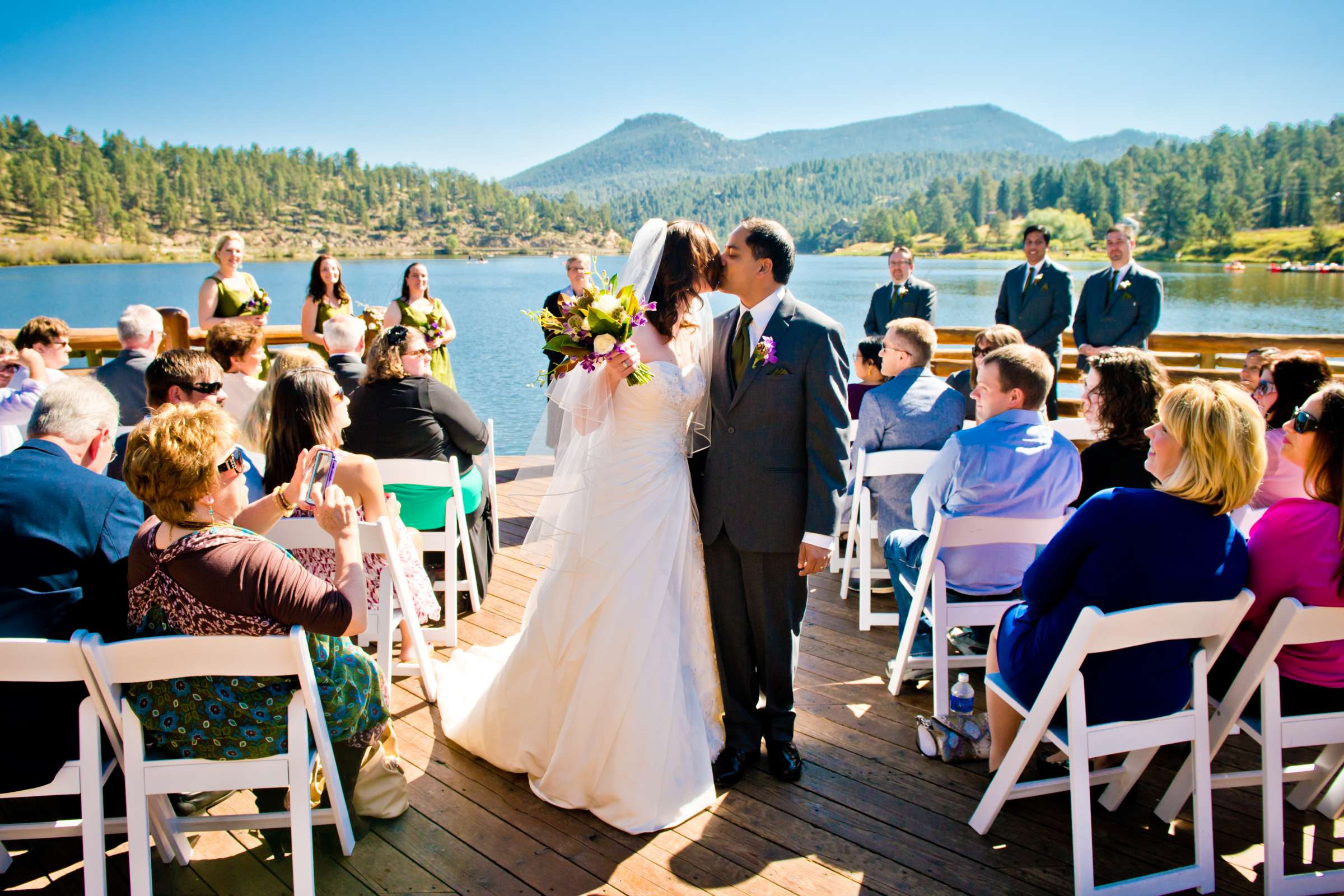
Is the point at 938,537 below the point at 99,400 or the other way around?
below

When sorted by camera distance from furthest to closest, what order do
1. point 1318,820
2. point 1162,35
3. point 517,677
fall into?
point 1162,35
point 517,677
point 1318,820

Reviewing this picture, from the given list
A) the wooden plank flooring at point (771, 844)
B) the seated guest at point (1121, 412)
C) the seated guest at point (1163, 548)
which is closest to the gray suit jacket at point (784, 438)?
the seated guest at point (1163, 548)

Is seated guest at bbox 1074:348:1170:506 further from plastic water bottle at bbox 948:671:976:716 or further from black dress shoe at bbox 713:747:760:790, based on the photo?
black dress shoe at bbox 713:747:760:790

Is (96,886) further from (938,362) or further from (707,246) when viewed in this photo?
(938,362)

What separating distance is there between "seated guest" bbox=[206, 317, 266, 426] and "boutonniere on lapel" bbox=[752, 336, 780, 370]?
2915 millimetres

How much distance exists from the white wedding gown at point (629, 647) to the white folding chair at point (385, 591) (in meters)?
0.55

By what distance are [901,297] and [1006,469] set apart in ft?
14.9

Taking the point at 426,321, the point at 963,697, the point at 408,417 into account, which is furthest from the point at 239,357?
the point at 963,697

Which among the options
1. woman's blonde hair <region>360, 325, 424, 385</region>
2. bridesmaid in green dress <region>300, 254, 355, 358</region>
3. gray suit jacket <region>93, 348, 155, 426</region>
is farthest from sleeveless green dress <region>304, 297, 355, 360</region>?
woman's blonde hair <region>360, 325, 424, 385</region>

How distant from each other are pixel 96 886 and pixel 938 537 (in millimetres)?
2698

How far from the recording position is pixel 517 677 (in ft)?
9.04

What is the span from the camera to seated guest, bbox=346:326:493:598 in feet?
12.5

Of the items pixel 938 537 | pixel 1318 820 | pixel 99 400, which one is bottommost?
pixel 1318 820

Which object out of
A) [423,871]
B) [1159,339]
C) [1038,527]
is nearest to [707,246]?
[1038,527]
